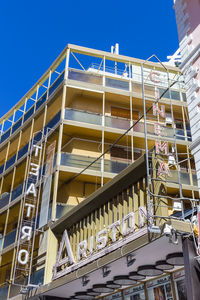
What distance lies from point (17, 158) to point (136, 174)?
1787 cm

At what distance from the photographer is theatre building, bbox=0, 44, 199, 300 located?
41.5 feet

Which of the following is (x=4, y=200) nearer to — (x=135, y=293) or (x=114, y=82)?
(x=114, y=82)

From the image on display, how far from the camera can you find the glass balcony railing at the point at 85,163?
77.8 feet

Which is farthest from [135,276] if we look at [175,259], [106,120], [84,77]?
[84,77]

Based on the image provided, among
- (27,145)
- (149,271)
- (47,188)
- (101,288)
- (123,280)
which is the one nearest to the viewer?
(149,271)

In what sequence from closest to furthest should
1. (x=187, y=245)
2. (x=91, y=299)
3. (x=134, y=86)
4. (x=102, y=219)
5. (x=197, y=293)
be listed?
(x=197, y=293)
(x=187, y=245)
(x=102, y=219)
(x=91, y=299)
(x=134, y=86)

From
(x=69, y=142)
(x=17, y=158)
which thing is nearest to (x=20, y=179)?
(x=17, y=158)

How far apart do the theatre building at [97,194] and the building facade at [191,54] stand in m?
0.89

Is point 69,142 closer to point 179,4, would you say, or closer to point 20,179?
point 20,179

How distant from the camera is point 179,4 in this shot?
16438mm

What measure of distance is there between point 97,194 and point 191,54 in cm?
656

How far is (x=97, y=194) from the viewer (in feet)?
52.1

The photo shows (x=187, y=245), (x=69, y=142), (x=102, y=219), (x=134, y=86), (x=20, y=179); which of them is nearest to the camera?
(x=187, y=245)

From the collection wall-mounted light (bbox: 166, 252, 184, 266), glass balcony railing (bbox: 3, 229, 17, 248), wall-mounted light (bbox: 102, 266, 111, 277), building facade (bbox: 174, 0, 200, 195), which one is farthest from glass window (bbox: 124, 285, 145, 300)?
glass balcony railing (bbox: 3, 229, 17, 248)
